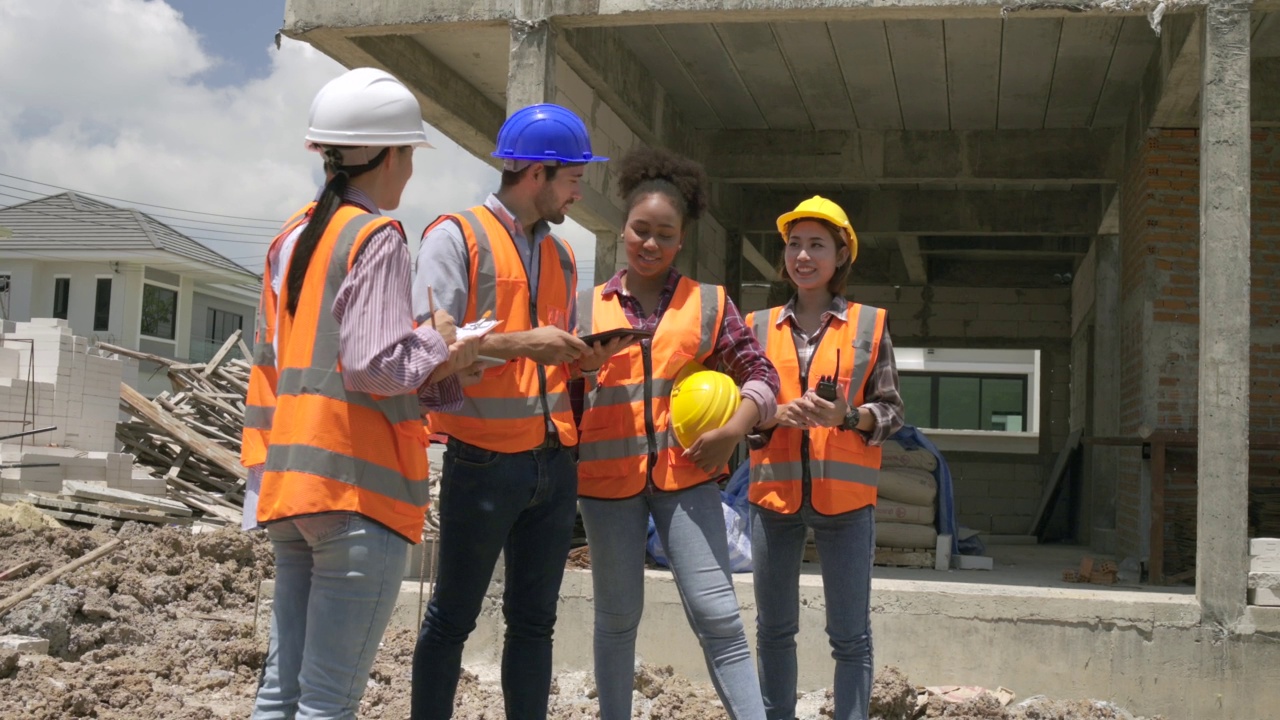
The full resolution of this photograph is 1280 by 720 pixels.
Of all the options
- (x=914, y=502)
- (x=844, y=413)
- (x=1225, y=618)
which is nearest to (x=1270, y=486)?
(x=914, y=502)

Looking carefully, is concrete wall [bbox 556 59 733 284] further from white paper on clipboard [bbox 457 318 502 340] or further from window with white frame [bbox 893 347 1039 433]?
window with white frame [bbox 893 347 1039 433]

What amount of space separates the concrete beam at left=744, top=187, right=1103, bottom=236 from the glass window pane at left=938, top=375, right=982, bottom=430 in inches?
718

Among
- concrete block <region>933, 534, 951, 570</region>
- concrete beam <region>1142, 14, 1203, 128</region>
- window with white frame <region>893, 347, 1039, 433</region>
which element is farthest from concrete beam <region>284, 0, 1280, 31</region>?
window with white frame <region>893, 347, 1039, 433</region>

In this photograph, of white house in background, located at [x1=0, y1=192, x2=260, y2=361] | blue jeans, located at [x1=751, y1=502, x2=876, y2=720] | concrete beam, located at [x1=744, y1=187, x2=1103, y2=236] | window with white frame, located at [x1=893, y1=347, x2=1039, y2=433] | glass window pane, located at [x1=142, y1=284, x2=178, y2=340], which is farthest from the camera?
glass window pane, located at [x1=142, y1=284, x2=178, y2=340]

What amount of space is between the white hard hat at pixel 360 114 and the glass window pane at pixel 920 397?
2783 centimetres

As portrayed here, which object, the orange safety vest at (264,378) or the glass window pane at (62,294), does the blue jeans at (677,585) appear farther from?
the glass window pane at (62,294)

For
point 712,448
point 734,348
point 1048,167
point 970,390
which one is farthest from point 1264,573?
point 970,390

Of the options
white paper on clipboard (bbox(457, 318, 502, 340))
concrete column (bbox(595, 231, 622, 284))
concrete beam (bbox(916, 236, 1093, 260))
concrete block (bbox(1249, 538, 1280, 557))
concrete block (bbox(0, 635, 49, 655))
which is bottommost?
concrete block (bbox(0, 635, 49, 655))

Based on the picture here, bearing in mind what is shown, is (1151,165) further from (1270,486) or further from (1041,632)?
(1041,632)

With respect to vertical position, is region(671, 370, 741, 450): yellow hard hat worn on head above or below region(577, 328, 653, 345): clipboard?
below

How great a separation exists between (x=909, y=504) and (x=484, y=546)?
5.65 metres

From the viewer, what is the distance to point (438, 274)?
119 inches

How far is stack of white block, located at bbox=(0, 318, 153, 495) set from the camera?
10859 millimetres

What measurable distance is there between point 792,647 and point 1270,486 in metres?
5.35
